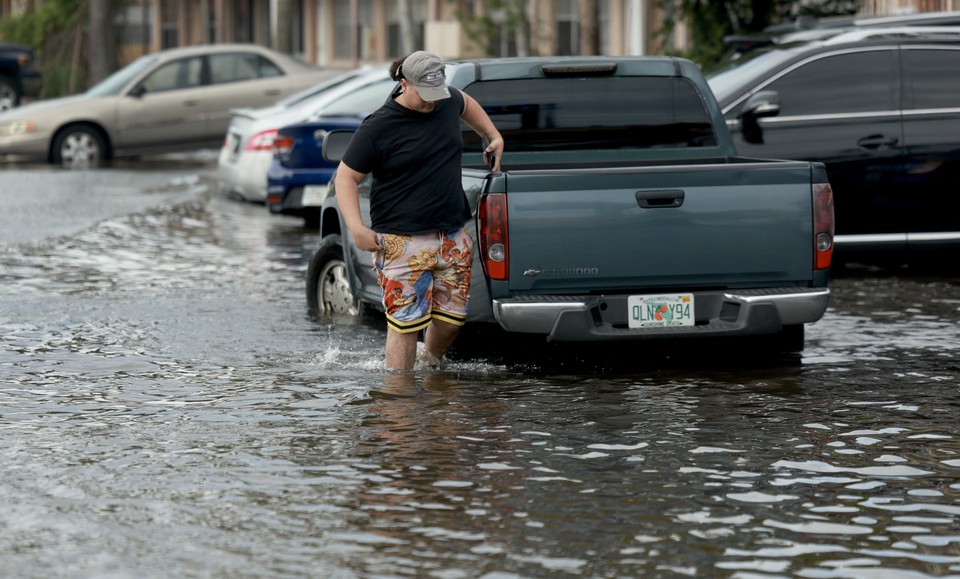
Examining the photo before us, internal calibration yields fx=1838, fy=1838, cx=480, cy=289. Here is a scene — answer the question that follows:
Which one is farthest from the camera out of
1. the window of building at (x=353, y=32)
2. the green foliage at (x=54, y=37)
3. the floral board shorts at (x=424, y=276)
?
the window of building at (x=353, y=32)

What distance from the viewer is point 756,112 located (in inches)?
493

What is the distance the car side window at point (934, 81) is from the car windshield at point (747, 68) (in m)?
0.85

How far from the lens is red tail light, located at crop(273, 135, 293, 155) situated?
55.9 feet

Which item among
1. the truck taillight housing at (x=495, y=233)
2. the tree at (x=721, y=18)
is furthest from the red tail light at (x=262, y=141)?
the truck taillight housing at (x=495, y=233)

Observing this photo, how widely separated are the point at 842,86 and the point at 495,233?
17.4 feet

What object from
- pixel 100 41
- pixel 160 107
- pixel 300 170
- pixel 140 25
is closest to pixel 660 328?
pixel 300 170

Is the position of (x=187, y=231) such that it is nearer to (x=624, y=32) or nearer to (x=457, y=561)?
(x=457, y=561)

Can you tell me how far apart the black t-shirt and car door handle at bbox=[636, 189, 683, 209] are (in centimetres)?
85

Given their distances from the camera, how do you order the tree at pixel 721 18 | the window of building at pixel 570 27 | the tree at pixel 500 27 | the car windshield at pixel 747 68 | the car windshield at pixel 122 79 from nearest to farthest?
the car windshield at pixel 747 68
the tree at pixel 721 18
the car windshield at pixel 122 79
the tree at pixel 500 27
the window of building at pixel 570 27

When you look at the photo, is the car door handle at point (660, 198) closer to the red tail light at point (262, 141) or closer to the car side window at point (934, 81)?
the car side window at point (934, 81)

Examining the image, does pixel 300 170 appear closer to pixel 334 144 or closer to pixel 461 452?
pixel 334 144

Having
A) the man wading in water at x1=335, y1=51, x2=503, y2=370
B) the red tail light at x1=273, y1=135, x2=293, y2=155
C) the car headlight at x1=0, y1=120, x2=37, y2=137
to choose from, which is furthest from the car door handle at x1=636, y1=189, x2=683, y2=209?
the car headlight at x1=0, y1=120, x2=37, y2=137

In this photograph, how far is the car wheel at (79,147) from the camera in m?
26.0

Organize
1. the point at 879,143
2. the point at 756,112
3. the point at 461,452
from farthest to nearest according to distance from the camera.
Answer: the point at 879,143, the point at 756,112, the point at 461,452
